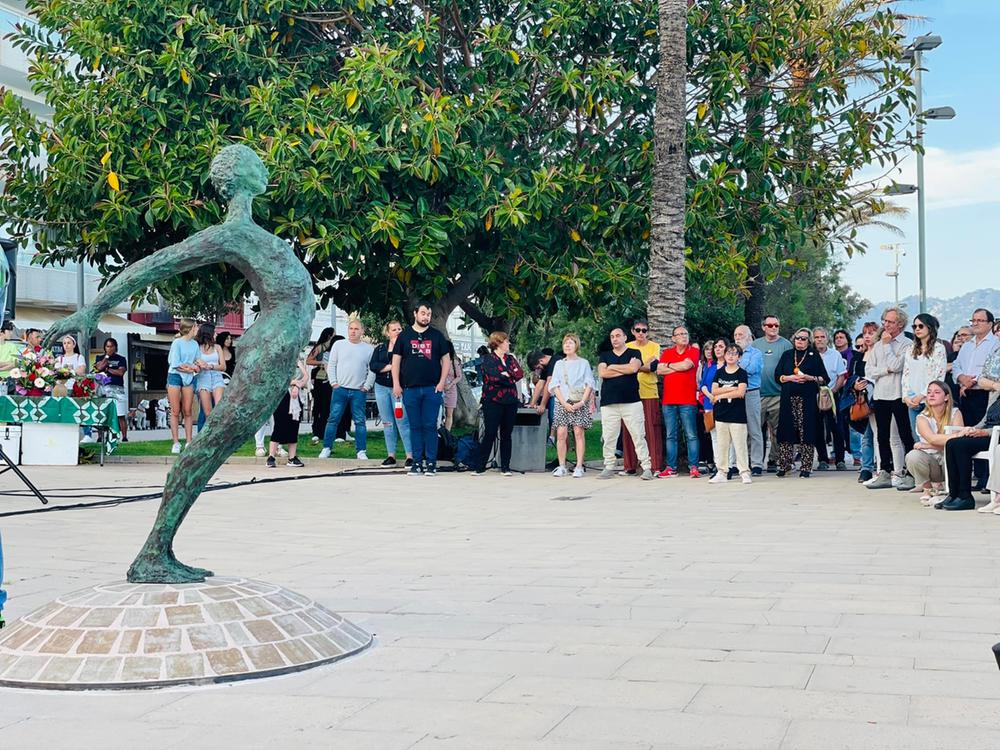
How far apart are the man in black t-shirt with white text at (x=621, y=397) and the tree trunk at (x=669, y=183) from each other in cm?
172

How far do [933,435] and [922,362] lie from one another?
108 centimetres

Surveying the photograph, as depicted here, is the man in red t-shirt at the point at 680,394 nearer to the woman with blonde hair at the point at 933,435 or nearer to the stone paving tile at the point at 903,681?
the woman with blonde hair at the point at 933,435

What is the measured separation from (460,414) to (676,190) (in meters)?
8.79

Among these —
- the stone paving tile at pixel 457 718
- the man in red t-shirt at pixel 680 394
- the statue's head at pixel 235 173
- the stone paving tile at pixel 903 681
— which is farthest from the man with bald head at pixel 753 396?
the stone paving tile at pixel 457 718

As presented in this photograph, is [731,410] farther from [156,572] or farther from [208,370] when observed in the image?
[156,572]

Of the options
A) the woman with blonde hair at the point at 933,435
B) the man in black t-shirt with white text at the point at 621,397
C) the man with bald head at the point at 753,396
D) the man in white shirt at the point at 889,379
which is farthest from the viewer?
the man in black t-shirt with white text at the point at 621,397

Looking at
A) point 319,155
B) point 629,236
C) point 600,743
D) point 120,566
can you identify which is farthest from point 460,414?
point 600,743

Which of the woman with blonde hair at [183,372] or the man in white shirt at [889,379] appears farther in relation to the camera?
the woman with blonde hair at [183,372]

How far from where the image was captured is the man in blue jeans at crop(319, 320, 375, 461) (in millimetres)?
17734

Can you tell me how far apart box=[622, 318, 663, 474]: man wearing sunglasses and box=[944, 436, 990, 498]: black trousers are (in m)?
4.75

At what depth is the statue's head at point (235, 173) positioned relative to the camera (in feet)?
19.5

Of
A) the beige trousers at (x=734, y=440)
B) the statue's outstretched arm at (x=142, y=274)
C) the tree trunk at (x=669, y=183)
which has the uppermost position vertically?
the tree trunk at (x=669, y=183)

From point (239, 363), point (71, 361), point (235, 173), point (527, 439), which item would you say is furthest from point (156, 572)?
point (71, 361)

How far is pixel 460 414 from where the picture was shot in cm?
2514
